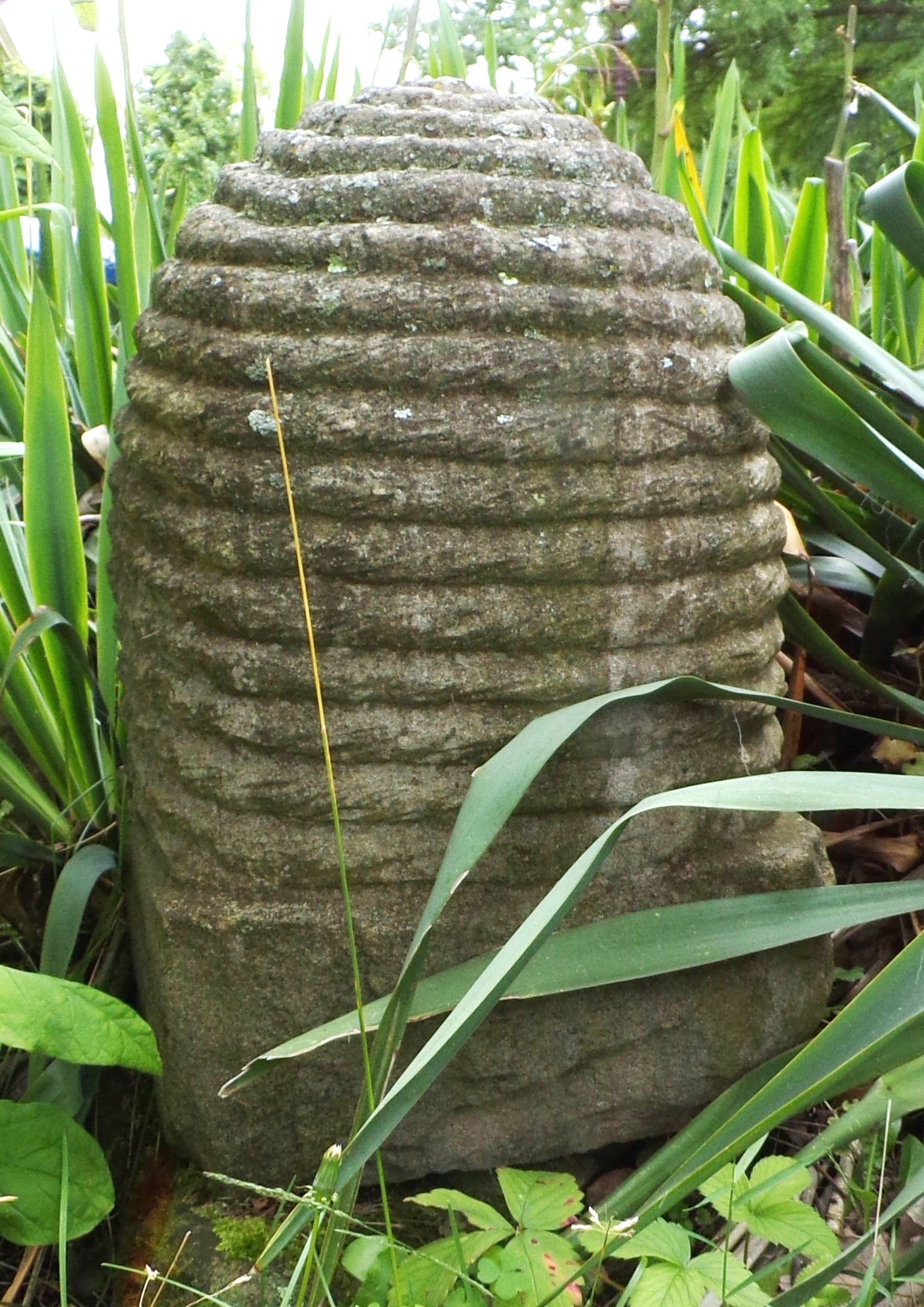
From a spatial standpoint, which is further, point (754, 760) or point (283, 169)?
point (754, 760)

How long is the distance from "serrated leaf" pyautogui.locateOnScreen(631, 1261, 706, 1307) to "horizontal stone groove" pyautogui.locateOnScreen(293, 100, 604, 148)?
0.91 meters

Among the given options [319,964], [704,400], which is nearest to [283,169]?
[704,400]

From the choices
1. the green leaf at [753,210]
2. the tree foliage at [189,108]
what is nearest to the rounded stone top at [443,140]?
the green leaf at [753,210]

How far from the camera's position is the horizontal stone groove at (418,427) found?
93cm

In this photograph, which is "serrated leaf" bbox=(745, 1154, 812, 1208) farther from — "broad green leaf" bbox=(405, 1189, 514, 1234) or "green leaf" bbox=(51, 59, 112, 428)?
"green leaf" bbox=(51, 59, 112, 428)

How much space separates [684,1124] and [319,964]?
0.42m

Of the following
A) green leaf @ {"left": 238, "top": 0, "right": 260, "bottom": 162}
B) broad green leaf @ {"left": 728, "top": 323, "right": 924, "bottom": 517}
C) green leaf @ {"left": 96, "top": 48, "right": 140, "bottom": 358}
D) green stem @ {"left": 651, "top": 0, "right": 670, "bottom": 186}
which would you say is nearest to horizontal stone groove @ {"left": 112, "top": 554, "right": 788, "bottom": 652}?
broad green leaf @ {"left": 728, "top": 323, "right": 924, "bottom": 517}

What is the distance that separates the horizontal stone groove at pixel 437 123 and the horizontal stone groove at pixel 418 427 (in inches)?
9.7

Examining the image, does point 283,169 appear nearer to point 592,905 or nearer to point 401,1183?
point 592,905

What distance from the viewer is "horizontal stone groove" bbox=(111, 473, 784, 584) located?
37.3 inches

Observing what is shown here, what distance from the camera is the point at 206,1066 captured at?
105 cm

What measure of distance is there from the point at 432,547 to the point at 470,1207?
1.74 feet

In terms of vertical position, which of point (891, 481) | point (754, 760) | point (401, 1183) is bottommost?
point (401, 1183)

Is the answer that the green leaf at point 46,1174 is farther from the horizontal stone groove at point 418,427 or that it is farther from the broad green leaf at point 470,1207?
the horizontal stone groove at point 418,427
